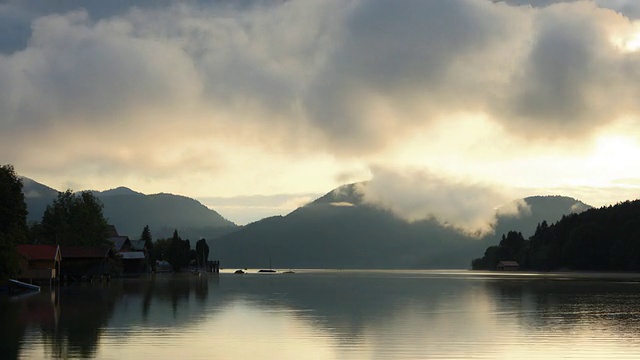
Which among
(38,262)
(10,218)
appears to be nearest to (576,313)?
(10,218)

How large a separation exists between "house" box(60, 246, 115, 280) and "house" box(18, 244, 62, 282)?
15648 millimetres

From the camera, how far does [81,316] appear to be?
50.4 metres

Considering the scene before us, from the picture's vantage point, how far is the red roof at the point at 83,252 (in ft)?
398

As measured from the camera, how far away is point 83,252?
12575 cm

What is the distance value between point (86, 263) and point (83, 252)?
193 inches

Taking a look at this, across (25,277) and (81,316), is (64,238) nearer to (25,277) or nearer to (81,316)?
(25,277)

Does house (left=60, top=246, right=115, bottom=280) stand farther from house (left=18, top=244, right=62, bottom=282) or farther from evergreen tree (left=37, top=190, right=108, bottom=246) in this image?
house (left=18, top=244, right=62, bottom=282)

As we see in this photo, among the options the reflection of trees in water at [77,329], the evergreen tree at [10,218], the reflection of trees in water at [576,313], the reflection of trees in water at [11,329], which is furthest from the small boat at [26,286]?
the reflection of trees in water at [576,313]

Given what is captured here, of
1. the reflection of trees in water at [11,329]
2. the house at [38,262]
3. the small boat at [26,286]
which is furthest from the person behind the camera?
the house at [38,262]

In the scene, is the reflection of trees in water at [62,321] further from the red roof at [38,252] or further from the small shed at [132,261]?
the small shed at [132,261]

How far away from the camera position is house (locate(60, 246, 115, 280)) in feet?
408

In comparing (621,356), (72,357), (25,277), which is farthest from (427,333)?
(25,277)

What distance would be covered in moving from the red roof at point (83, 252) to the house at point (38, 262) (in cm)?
1286

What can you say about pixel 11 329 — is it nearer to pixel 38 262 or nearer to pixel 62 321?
pixel 62 321
